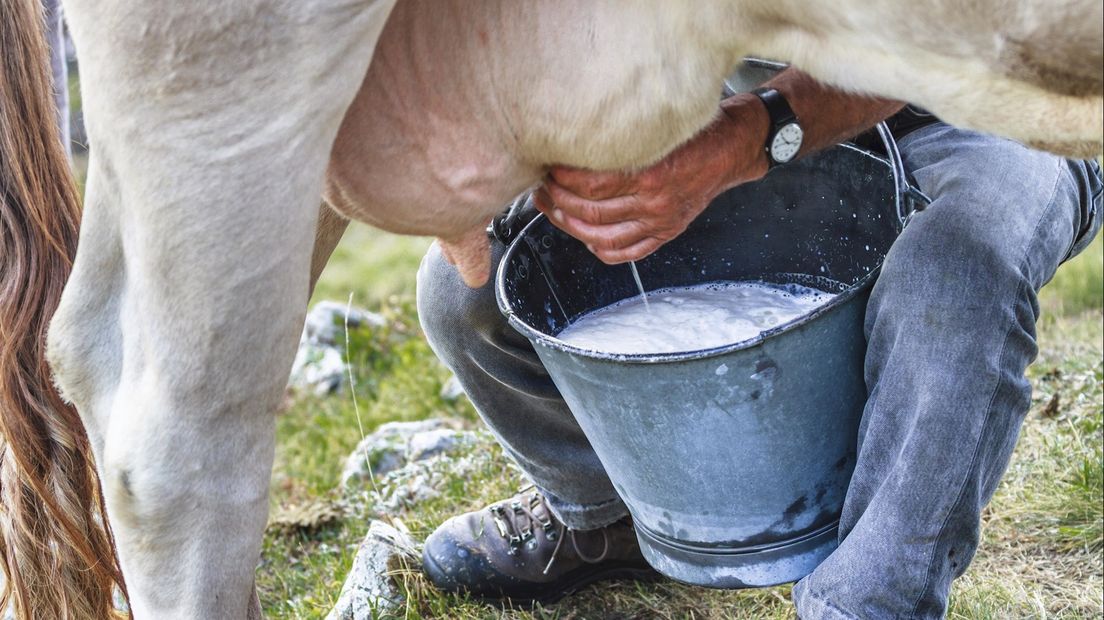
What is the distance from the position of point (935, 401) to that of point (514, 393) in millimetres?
907

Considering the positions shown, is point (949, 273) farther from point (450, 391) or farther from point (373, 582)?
point (450, 391)

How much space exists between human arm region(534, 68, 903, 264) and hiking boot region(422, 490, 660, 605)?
2.94 feet

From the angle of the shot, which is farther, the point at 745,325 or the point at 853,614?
the point at 745,325

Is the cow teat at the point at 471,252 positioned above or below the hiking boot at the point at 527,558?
above

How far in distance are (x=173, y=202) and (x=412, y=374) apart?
2.64m

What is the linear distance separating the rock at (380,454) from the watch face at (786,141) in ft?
5.41

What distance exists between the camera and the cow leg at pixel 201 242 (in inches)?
50.5

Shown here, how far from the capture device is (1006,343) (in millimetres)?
1628

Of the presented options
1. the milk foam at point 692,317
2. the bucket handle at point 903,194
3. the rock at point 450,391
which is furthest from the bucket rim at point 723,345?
the rock at point 450,391

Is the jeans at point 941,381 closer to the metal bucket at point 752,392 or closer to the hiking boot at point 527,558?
the metal bucket at point 752,392

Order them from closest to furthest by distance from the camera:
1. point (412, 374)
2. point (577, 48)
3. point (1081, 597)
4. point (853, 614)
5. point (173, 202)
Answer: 1. point (173, 202)
2. point (577, 48)
3. point (853, 614)
4. point (1081, 597)
5. point (412, 374)

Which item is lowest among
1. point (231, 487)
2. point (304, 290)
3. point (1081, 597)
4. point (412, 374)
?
point (412, 374)

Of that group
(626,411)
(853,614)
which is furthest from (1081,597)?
(626,411)

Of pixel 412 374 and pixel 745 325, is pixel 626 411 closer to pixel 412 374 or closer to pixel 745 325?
pixel 745 325
